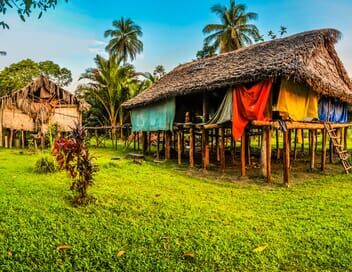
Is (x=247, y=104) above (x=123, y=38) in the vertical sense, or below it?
below

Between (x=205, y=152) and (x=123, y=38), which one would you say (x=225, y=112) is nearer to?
(x=205, y=152)

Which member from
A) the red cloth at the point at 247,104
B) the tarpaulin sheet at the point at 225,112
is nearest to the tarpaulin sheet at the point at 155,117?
the tarpaulin sheet at the point at 225,112

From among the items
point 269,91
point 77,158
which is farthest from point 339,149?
point 77,158

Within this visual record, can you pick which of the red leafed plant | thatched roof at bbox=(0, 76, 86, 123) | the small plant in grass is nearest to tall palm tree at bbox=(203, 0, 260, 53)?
thatched roof at bbox=(0, 76, 86, 123)

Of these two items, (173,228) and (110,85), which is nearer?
(173,228)

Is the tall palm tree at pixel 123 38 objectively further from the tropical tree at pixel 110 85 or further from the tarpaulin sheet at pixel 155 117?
the tarpaulin sheet at pixel 155 117

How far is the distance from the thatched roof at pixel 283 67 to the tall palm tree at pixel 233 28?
561 inches

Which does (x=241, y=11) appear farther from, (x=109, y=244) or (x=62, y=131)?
(x=109, y=244)

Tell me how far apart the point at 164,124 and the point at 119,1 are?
6.15 meters

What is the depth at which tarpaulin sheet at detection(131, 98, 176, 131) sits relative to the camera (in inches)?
504

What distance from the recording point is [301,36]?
10945 mm

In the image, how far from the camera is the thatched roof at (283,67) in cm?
852

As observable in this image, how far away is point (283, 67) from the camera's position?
823cm

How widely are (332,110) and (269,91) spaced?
4.83m
